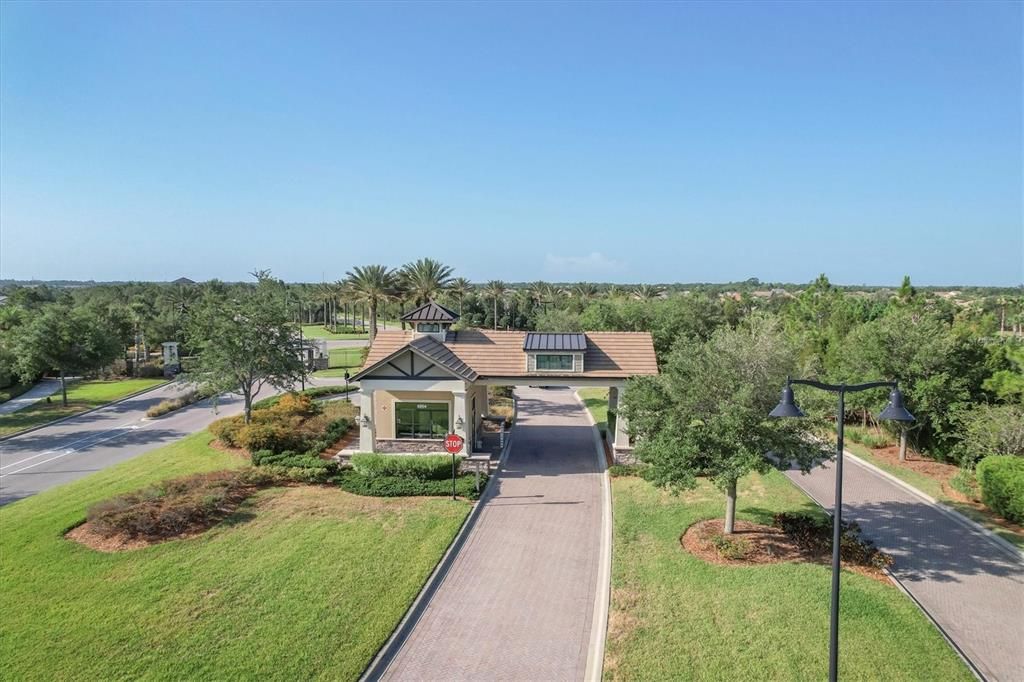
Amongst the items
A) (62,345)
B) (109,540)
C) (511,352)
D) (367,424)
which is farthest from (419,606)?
(62,345)

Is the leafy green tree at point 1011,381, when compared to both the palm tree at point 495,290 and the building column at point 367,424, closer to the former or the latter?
the building column at point 367,424

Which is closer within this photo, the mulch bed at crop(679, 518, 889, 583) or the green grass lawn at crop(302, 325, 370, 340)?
the mulch bed at crop(679, 518, 889, 583)

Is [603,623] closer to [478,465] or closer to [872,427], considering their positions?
[478,465]

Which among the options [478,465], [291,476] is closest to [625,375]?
[478,465]

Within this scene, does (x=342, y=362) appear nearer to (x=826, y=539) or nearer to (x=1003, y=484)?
(x=826, y=539)

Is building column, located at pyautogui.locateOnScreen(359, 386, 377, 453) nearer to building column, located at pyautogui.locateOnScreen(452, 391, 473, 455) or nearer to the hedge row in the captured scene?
the hedge row

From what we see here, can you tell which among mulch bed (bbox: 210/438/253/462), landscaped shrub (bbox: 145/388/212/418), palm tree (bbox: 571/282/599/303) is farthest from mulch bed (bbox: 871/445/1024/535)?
palm tree (bbox: 571/282/599/303)
